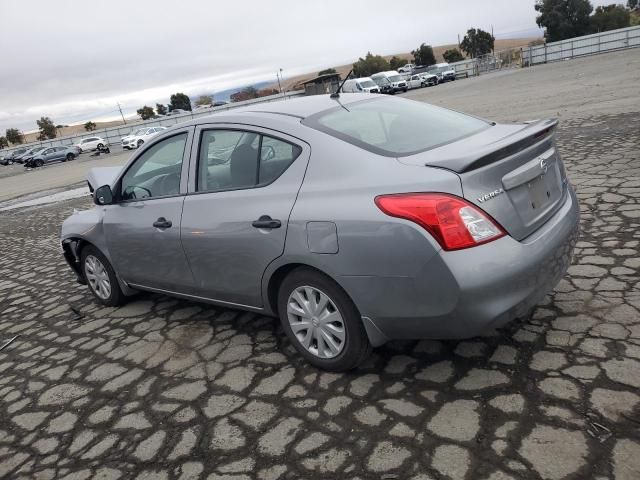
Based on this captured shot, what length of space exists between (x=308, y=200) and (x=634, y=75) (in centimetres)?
2083

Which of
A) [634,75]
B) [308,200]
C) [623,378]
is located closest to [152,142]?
[308,200]

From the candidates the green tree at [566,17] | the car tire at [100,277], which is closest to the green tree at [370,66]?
the green tree at [566,17]

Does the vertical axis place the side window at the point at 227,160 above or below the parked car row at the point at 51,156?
above

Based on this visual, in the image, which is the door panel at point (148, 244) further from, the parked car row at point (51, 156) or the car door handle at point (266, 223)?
the parked car row at point (51, 156)

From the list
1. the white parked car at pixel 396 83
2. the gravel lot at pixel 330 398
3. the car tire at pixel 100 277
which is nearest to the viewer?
the gravel lot at pixel 330 398

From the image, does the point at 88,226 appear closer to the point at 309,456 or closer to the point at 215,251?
the point at 215,251

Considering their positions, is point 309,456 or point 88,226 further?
point 88,226

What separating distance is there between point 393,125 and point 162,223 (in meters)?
1.81

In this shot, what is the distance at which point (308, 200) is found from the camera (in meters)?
2.97

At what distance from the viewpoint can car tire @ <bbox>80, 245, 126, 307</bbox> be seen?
15.8 ft

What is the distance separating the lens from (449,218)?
8.27 feet

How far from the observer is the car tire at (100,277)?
4.82m

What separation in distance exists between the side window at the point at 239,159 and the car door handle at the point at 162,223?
0.38m

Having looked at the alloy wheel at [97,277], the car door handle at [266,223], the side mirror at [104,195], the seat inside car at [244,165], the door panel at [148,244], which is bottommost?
the alloy wheel at [97,277]
